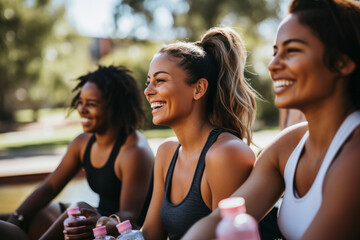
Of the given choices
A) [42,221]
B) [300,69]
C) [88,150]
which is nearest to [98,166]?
[88,150]

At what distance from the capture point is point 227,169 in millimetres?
1944

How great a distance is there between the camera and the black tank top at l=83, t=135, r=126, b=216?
3.18m

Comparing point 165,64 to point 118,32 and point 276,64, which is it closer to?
point 276,64

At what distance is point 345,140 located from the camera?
57.5 inches

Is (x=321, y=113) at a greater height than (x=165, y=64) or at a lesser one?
lesser

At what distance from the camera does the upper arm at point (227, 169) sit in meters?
1.94

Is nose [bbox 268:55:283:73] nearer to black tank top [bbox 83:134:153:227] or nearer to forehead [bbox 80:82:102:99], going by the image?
black tank top [bbox 83:134:153:227]

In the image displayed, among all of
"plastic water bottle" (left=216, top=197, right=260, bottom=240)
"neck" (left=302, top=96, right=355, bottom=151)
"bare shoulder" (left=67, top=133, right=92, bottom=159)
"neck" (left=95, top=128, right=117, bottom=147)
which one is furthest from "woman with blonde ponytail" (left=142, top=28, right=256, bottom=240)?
"bare shoulder" (left=67, top=133, right=92, bottom=159)

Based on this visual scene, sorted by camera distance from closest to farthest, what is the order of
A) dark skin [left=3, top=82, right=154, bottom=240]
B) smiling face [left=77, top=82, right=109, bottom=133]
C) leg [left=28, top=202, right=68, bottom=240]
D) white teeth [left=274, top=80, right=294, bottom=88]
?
white teeth [left=274, top=80, right=294, bottom=88] → dark skin [left=3, top=82, right=154, bottom=240] → smiling face [left=77, top=82, right=109, bottom=133] → leg [left=28, top=202, right=68, bottom=240]

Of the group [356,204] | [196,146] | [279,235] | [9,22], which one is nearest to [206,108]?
[196,146]

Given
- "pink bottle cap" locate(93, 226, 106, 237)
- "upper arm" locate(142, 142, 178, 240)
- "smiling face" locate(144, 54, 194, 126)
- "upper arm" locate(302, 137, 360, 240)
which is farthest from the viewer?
"upper arm" locate(142, 142, 178, 240)

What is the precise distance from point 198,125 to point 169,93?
0.25m

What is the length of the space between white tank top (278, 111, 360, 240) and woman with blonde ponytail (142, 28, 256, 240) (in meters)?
0.32

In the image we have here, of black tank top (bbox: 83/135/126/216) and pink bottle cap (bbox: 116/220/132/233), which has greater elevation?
pink bottle cap (bbox: 116/220/132/233)
